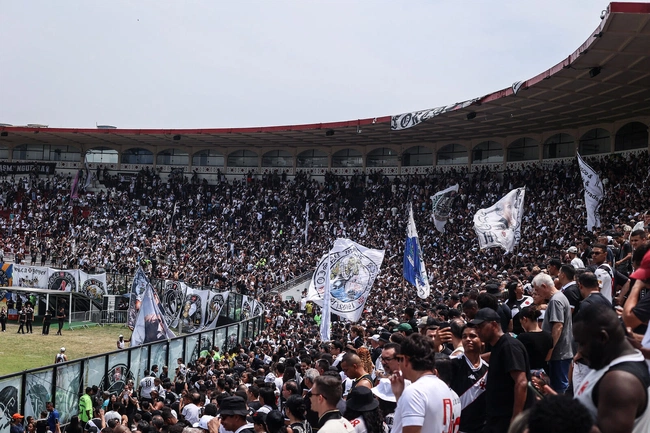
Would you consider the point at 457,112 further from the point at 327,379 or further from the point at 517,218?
the point at 327,379

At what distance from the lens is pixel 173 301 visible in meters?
32.0

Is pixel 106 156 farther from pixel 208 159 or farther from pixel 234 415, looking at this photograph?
pixel 234 415

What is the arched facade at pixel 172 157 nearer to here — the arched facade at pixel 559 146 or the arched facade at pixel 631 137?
the arched facade at pixel 559 146

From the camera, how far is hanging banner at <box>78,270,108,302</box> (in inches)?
1377

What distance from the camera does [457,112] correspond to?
115 feet

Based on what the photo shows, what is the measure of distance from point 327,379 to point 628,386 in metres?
2.31

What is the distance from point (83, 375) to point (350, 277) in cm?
646

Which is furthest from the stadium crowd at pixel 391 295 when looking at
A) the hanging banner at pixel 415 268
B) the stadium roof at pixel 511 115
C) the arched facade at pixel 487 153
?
the stadium roof at pixel 511 115

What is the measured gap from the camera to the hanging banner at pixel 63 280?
35125mm

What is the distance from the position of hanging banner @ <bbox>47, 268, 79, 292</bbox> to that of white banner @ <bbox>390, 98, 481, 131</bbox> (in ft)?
61.6

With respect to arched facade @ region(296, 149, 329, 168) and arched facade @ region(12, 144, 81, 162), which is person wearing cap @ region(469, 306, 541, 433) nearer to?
arched facade @ region(296, 149, 329, 168)

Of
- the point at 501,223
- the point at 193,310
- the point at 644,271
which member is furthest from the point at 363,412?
the point at 193,310

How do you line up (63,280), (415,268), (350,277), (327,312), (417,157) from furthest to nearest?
(417,157), (63,280), (415,268), (350,277), (327,312)

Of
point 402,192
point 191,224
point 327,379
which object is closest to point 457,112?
point 402,192
